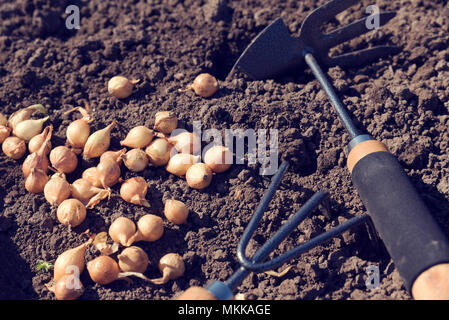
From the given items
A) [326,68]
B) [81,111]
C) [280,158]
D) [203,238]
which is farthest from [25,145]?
[326,68]

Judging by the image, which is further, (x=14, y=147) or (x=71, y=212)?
(x=14, y=147)

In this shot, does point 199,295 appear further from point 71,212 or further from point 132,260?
point 71,212

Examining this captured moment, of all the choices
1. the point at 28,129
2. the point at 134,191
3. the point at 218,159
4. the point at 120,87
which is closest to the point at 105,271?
the point at 134,191

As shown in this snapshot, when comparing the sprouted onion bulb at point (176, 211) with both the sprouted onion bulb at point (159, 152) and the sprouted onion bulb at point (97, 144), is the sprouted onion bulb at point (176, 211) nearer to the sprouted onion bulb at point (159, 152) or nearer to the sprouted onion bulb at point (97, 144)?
the sprouted onion bulb at point (159, 152)

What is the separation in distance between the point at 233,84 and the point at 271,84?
23 centimetres

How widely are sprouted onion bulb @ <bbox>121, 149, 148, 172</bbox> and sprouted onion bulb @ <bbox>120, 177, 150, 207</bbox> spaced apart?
0.10m

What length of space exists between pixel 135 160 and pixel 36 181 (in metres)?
0.51

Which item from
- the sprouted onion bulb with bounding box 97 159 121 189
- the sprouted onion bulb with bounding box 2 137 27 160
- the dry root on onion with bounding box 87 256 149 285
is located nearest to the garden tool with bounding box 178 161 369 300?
the dry root on onion with bounding box 87 256 149 285

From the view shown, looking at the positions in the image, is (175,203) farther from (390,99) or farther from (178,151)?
(390,99)

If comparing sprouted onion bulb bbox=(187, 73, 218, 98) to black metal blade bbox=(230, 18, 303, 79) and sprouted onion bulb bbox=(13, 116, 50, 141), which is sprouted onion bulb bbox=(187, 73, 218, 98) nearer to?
black metal blade bbox=(230, 18, 303, 79)

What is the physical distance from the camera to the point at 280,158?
238 cm

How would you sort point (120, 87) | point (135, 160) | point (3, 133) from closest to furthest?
1. point (135, 160)
2. point (3, 133)
3. point (120, 87)

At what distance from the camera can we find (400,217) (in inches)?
71.9

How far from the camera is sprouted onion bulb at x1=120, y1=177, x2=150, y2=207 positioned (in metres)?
2.23
